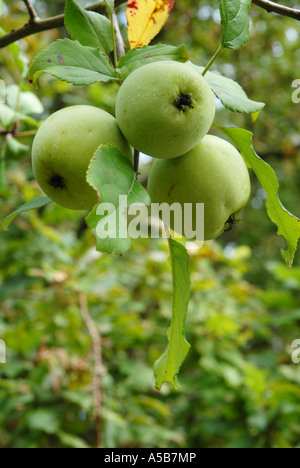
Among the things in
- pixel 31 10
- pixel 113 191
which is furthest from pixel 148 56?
pixel 31 10

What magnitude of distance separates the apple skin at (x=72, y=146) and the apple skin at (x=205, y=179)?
58mm

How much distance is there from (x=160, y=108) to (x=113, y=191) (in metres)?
0.12

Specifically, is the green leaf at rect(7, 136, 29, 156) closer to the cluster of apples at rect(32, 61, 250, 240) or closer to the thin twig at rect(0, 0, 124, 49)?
the thin twig at rect(0, 0, 124, 49)

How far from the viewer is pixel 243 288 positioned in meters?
2.56

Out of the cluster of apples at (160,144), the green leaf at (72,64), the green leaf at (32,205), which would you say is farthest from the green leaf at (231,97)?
the green leaf at (32,205)

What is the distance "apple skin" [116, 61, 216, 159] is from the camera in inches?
20.6

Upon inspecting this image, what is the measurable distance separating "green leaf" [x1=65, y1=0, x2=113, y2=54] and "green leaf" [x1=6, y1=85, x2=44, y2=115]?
597mm

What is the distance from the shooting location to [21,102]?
1216 mm

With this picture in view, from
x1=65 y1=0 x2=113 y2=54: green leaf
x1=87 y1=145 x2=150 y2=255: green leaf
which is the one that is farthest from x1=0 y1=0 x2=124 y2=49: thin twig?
x1=87 y1=145 x2=150 y2=255: green leaf

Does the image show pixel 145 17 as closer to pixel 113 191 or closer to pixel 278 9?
pixel 278 9

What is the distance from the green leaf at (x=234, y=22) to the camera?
1.79 feet

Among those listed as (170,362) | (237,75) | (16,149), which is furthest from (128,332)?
(237,75)

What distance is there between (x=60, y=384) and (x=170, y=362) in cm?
124

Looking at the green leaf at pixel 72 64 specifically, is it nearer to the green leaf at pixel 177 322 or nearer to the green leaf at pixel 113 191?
the green leaf at pixel 113 191
